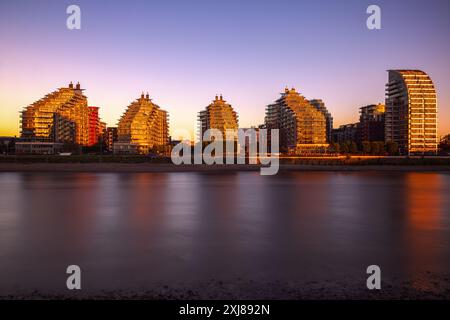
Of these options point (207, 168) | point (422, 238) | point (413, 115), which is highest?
point (413, 115)

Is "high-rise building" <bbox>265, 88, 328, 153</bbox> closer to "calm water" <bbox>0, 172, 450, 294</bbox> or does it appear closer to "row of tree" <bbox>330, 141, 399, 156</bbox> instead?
"row of tree" <bbox>330, 141, 399, 156</bbox>

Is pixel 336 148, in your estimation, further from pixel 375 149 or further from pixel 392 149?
pixel 392 149

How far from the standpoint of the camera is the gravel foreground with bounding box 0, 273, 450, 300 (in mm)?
9562

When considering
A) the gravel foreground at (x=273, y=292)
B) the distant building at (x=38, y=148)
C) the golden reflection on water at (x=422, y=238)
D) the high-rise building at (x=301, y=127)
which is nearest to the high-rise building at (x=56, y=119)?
the distant building at (x=38, y=148)

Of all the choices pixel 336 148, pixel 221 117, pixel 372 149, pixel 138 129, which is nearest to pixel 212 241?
pixel 336 148

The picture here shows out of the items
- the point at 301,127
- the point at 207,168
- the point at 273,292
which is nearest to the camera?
the point at 273,292

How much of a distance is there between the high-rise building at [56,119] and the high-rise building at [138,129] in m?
25.8

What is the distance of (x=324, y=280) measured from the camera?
35.9 feet

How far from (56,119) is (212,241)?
165 m

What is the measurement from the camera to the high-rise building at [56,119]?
16288 cm

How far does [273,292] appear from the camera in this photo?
9.91 m

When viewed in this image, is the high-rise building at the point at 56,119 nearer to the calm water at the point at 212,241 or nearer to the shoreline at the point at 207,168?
the shoreline at the point at 207,168
